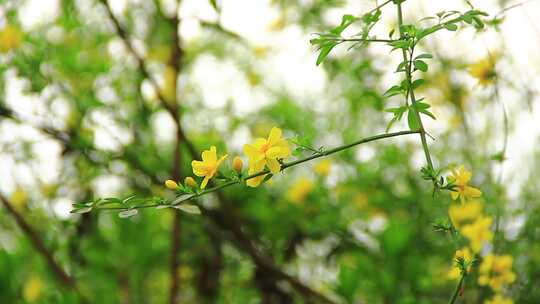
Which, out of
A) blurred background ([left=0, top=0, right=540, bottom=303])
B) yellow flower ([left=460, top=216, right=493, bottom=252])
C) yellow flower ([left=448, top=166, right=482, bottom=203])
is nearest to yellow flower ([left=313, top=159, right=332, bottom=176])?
blurred background ([left=0, top=0, right=540, bottom=303])

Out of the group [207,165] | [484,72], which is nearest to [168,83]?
[484,72]

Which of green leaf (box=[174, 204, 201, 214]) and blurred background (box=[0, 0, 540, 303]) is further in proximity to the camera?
blurred background (box=[0, 0, 540, 303])

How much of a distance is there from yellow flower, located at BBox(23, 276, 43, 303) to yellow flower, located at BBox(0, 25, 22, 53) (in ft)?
1.95

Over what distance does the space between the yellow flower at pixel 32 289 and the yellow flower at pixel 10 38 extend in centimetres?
59

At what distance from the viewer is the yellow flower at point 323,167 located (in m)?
1.50

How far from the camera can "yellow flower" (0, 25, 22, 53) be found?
1242 millimetres

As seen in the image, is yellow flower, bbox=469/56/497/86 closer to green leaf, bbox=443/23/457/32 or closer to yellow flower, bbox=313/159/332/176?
green leaf, bbox=443/23/457/32

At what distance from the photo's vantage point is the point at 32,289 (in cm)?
158

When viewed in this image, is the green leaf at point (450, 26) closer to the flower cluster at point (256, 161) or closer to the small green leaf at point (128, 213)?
the flower cluster at point (256, 161)

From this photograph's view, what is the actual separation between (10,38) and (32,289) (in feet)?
2.07

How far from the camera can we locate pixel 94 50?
5.44 feet

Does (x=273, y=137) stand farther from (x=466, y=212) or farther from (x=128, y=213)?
(x=466, y=212)

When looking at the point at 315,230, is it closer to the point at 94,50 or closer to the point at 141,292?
the point at 141,292

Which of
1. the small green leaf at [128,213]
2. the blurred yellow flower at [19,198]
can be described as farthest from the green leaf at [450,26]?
the blurred yellow flower at [19,198]
